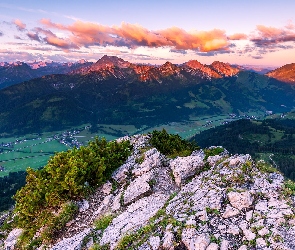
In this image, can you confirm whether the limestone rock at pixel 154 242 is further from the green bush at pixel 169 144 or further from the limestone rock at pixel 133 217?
the green bush at pixel 169 144

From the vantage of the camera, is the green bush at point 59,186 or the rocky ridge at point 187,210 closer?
the rocky ridge at point 187,210

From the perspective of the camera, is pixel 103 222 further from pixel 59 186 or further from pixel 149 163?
pixel 149 163

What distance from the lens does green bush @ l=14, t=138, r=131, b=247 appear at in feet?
113

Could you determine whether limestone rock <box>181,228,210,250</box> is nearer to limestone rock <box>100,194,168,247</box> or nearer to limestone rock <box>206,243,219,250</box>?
limestone rock <box>206,243,219,250</box>

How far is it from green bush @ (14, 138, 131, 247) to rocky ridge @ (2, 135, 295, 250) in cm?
169

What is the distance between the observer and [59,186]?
117 feet

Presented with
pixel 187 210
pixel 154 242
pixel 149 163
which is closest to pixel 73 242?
pixel 154 242

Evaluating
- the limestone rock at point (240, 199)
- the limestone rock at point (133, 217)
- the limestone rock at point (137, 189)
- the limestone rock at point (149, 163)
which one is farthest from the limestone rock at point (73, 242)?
the limestone rock at point (240, 199)

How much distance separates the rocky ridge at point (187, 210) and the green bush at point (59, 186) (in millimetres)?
1686

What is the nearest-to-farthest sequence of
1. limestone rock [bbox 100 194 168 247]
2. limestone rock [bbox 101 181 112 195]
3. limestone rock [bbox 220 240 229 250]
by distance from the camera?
limestone rock [bbox 220 240 229 250]
limestone rock [bbox 100 194 168 247]
limestone rock [bbox 101 181 112 195]

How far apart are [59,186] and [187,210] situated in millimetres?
18778

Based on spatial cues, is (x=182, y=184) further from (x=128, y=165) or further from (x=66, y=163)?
(x=66, y=163)

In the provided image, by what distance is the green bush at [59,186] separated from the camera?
34.6 metres

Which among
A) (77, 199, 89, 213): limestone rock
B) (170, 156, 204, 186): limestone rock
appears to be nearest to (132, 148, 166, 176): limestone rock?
(170, 156, 204, 186): limestone rock
